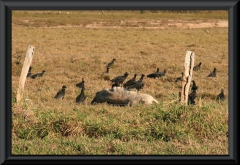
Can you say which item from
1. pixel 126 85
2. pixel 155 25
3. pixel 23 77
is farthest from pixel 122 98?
pixel 155 25

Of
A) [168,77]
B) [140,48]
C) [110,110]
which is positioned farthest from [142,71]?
[110,110]

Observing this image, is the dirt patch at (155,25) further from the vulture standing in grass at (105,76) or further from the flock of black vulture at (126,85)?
the vulture standing in grass at (105,76)

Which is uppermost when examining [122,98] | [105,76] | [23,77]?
[105,76]

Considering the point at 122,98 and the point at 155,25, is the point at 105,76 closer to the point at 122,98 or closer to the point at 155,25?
the point at 122,98

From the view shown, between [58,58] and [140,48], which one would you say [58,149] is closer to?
[58,58]

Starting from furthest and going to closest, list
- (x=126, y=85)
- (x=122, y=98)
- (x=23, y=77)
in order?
1. (x=126, y=85)
2. (x=122, y=98)
3. (x=23, y=77)

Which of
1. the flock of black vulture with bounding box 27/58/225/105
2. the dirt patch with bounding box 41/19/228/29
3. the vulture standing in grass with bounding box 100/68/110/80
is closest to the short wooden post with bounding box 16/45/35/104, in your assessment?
the flock of black vulture with bounding box 27/58/225/105

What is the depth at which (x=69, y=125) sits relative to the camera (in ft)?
22.9

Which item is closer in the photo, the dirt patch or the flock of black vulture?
the flock of black vulture

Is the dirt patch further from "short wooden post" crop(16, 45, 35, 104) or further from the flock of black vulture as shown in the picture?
"short wooden post" crop(16, 45, 35, 104)
